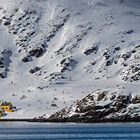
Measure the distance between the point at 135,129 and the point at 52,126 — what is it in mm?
32433

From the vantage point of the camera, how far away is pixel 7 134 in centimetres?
16812

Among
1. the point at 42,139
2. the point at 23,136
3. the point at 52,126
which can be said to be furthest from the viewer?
the point at 52,126

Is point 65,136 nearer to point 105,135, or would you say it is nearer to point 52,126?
point 105,135

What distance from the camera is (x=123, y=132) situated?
164m

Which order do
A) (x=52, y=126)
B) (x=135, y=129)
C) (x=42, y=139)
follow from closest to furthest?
(x=42, y=139), (x=135, y=129), (x=52, y=126)

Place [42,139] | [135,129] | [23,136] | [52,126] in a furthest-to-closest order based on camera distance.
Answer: [52,126], [135,129], [23,136], [42,139]

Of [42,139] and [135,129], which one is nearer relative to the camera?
[42,139]

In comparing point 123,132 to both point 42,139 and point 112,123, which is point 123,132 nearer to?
point 42,139

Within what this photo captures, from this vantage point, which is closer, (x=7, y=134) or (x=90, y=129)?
(x=7, y=134)

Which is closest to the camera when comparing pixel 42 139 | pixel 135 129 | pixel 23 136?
pixel 42 139

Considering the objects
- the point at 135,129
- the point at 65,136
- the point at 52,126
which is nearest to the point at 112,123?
the point at 52,126

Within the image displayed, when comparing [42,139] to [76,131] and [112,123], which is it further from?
[112,123]

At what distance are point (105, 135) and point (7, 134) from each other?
22.6 m

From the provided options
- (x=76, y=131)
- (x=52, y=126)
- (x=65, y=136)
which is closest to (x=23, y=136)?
(x=65, y=136)
